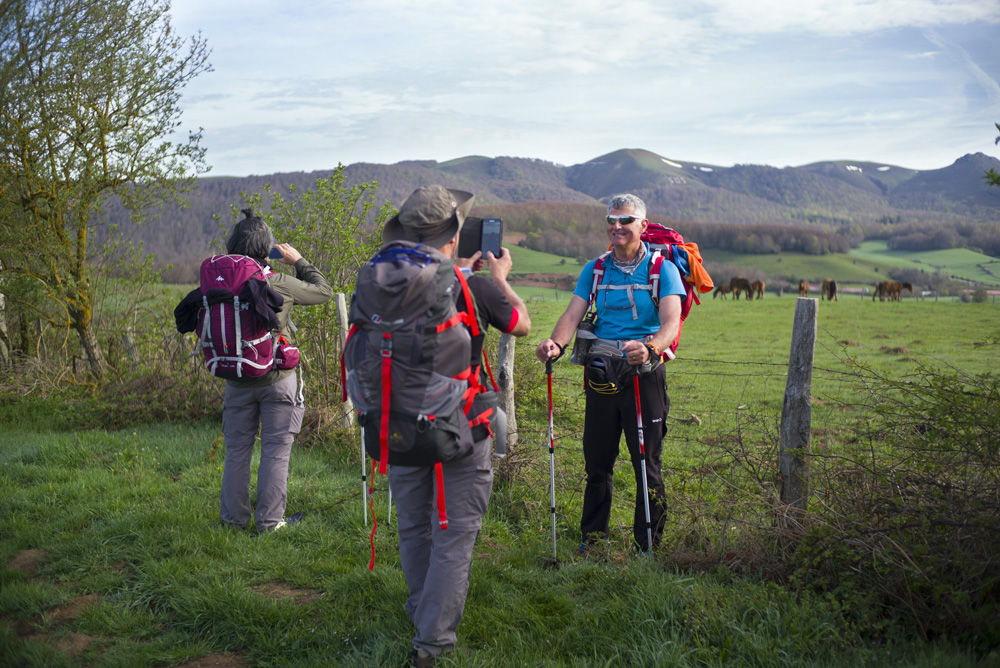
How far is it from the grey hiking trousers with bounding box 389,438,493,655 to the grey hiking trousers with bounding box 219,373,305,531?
2.10 m

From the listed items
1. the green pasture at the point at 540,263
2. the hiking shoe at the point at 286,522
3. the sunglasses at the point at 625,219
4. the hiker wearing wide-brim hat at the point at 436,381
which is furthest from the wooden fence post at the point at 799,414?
the green pasture at the point at 540,263

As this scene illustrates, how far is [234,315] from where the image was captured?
15.3ft

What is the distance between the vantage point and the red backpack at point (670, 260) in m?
4.31

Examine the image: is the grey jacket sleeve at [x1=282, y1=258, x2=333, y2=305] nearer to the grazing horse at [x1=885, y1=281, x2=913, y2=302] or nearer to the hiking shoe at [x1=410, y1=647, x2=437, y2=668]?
the hiking shoe at [x1=410, y1=647, x2=437, y2=668]

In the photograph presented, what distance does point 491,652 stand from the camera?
10.8ft

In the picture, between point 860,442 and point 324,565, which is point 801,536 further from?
point 324,565

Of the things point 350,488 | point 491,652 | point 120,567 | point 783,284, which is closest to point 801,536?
point 491,652

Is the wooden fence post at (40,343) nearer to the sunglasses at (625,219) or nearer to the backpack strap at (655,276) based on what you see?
the sunglasses at (625,219)

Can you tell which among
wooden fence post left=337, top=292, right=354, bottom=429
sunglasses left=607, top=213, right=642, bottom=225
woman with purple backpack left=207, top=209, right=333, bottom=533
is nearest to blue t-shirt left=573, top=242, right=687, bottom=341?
sunglasses left=607, top=213, right=642, bottom=225

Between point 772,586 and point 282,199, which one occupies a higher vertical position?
point 282,199

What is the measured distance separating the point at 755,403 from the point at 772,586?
9.73 m

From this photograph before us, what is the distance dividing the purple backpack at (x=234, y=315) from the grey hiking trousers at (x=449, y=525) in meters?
1.96

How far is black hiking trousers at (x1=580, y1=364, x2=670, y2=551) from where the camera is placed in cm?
434

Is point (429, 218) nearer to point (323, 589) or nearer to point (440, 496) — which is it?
point (440, 496)
